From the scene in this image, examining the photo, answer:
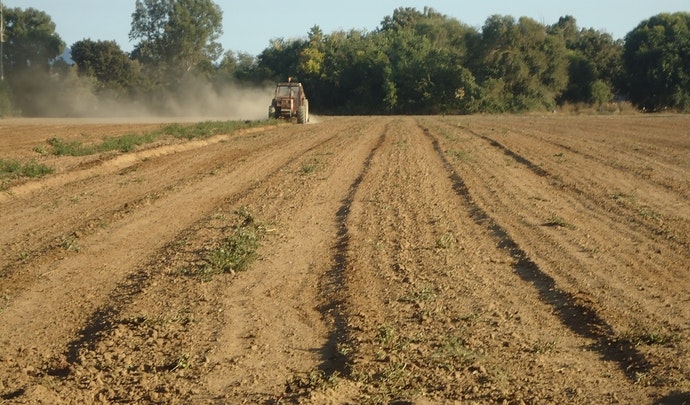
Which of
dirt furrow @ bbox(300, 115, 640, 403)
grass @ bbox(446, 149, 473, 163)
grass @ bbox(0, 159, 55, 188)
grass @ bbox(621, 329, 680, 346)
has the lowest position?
grass @ bbox(0, 159, 55, 188)

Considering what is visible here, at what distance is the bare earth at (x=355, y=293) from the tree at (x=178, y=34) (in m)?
93.8

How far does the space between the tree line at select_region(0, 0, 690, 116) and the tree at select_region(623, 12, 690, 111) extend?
12cm

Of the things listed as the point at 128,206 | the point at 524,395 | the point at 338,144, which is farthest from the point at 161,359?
the point at 338,144

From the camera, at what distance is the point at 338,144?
29.1 metres

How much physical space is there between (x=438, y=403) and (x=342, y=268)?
405 cm

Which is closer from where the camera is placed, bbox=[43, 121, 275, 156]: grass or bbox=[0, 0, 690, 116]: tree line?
bbox=[43, 121, 275, 156]: grass

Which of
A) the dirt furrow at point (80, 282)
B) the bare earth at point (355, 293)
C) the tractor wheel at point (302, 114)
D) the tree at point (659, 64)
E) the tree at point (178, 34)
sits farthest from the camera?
the tree at point (178, 34)

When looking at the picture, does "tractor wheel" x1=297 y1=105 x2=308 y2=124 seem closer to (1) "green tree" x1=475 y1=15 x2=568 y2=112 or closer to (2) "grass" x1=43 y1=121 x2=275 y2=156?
(2) "grass" x1=43 y1=121 x2=275 y2=156

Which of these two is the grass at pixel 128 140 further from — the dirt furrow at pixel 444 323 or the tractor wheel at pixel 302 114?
the dirt furrow at pixel 444 323

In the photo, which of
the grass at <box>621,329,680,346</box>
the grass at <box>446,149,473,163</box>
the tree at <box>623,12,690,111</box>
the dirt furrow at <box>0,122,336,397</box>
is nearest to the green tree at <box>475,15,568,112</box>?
the tree at <box>623,12,690,111</box>

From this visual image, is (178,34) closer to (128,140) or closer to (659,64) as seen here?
(659,64)

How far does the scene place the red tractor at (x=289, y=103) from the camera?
47.4 metres

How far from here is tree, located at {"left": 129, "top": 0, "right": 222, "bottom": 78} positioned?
356ft

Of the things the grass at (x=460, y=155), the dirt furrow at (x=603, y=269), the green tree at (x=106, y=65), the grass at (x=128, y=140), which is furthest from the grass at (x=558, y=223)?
the green tree at (x=106, y=65)
